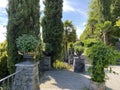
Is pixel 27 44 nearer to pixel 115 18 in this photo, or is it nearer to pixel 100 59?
pixel 100 59

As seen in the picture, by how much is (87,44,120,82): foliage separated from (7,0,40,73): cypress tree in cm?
238

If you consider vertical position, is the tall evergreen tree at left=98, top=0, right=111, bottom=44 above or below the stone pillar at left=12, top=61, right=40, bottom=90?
above

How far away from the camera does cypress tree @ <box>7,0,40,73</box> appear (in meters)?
8.02

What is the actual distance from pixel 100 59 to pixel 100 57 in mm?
62

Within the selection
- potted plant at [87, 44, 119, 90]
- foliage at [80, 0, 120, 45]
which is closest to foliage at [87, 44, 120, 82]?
potted plant at [87, 44, 119, 90]

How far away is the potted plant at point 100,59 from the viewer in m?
6.55

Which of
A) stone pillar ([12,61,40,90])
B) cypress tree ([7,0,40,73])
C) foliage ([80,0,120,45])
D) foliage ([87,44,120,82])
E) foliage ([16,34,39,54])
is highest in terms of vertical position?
foliage ([80,0,120,45])

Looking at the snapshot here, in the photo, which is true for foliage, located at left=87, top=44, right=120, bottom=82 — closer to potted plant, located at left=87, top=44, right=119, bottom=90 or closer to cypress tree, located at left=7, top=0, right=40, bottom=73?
potted plant, located at left=87, top=44, right=119, bottom=90

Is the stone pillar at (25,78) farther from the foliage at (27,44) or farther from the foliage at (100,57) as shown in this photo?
the foliage at (100,57)

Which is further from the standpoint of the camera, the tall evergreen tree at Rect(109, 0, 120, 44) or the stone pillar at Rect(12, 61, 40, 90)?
the tall evergreen tree at Rect(109, 0, 120, 44)

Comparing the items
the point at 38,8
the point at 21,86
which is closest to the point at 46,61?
the point at 38,8

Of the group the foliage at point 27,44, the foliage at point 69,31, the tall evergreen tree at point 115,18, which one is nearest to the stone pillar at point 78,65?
the foliage at point 27,44

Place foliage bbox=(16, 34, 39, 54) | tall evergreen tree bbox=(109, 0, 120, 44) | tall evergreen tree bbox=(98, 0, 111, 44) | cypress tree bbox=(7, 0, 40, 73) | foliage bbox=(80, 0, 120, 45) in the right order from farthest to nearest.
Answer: tall evergreen tree bbox=(98, 0, 111, 44) < tall evergreen tree bbox=(109, 0, 120, 44) < foliage bbox=(80, 0, 120, 45) < cypress tree bbox=(7, 0, 40, 73) < foliage bbox=(16, 34, 39, 54)

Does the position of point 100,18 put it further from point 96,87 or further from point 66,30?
point 96,87
